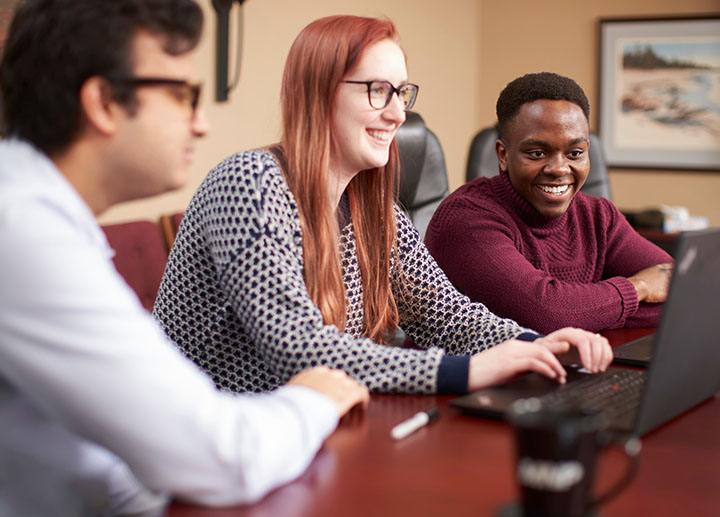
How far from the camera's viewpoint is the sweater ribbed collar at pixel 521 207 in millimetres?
1973

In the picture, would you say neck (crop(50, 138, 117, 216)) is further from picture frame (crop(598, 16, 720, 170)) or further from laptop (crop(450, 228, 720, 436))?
picture frame (crop(598, 16, 720, 170))

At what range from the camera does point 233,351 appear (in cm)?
140

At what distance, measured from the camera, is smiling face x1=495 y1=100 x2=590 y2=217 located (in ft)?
6.18

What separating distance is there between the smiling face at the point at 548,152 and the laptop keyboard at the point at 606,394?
744 mm

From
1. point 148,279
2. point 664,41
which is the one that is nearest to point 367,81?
point 148,279

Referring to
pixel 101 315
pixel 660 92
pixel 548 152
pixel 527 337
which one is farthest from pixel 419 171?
pixel 660 92

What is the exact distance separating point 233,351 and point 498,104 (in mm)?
990

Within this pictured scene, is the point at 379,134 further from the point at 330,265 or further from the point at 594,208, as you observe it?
the point at 594,208

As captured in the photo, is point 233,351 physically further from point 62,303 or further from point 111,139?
point 62,303

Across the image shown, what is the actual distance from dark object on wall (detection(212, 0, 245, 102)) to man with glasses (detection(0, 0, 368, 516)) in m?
2.15

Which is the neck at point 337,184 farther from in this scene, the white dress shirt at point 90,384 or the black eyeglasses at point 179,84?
the white dress shirt at point 90,384

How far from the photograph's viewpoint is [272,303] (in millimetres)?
1197

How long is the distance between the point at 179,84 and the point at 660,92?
4.23 metres

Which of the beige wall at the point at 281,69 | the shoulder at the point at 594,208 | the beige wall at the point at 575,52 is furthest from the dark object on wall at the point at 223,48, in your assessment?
the beige wall at the point at 575,52
